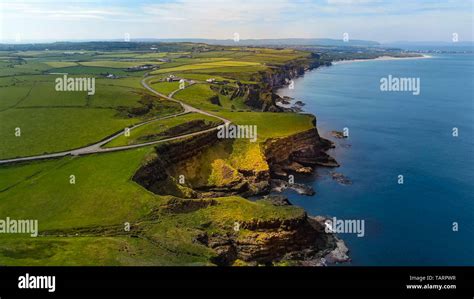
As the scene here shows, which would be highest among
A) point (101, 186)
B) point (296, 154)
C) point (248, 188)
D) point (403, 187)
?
point (296, 154)

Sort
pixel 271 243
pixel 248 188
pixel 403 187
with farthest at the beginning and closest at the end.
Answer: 1. pixel 403 187
2. pixel 248 188
3. pixel 271 243

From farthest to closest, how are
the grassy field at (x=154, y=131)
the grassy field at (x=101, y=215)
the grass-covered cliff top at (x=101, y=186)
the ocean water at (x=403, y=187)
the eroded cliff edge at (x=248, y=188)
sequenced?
1. the grassy field at (x=154, y=131)
2. the ocean water at (x=403, y=187)
3. the eroded cliff edge at (x=248, y=188)
4. the grass-covered cliff top at (x=101, y=186)
5. the grassy field at (x=101, y=215)

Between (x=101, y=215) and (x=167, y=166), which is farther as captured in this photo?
(x=167, y=166)

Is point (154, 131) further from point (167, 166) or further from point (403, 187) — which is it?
point (403, 187)

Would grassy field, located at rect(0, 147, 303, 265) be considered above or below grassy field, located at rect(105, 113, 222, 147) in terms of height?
below

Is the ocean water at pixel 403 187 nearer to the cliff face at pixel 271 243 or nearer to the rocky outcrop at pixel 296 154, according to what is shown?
the rocky outcrop at pixel 296 154

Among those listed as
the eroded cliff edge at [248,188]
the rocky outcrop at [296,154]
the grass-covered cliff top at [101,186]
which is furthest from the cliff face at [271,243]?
the rocky outcrop at [296,154]

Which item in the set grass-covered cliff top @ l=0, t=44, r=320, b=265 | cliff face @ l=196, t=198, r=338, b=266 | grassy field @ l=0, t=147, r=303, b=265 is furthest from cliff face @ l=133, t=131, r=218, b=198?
cliff face @ l=196, t=198, r=338, b=266

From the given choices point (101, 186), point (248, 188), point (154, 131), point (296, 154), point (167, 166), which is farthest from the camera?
point (296, 154)

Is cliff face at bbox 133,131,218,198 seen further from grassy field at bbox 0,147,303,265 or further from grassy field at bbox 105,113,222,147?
grassy field at bbox 105,113,222,147

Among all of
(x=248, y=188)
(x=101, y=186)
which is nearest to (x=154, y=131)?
(x=248, y=188)
